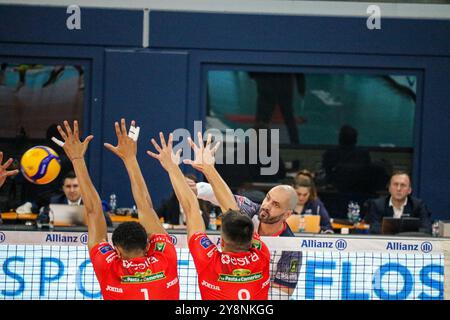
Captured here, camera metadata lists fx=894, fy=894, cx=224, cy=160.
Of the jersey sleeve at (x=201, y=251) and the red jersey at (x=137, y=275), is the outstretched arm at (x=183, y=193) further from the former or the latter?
the red jersey at (x=137, y=275)

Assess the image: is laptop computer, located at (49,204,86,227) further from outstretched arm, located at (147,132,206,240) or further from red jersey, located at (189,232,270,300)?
red jersey, located at (189,232,270,300)

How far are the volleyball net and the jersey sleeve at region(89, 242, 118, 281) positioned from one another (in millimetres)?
1955

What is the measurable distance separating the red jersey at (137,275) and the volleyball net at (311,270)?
202cm

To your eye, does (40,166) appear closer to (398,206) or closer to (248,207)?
(248,207)

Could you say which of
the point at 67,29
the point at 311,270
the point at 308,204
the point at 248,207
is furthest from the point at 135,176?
the point at 67,29

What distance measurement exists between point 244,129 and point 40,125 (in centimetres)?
319

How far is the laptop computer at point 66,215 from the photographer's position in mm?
10102

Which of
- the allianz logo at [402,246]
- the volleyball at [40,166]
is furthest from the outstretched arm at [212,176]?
the volleyball at [40,166]

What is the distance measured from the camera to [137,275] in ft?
20.8

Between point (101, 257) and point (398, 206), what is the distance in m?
6.10

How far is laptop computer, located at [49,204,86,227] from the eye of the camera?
1010cm

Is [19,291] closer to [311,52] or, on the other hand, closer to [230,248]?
[230,248]

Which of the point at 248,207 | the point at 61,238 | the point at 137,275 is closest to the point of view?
the point at 137,275

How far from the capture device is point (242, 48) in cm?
1367
